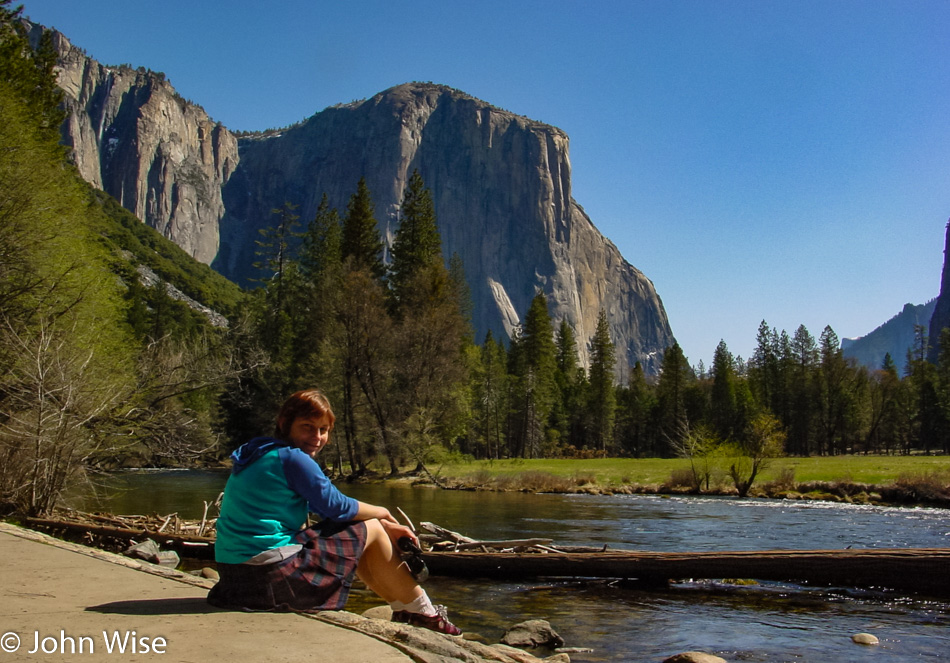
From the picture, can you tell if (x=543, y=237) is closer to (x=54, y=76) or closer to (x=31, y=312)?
(x=54, y=76)

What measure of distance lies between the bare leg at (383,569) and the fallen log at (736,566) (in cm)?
595

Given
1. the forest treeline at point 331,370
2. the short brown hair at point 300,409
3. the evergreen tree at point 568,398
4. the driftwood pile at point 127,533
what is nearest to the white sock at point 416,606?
the short brown hair at point 300,409

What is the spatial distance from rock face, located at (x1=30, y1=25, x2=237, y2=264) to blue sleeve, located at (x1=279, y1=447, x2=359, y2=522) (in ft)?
658

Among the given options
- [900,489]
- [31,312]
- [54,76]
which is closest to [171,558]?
[31,312]

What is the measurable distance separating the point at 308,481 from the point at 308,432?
38 centimetres

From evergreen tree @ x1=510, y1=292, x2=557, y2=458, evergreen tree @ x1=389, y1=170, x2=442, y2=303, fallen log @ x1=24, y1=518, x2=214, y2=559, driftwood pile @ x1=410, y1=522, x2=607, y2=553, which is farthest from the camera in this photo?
evergreen tree @ x1=510, y1=292, x2=557, y2=458

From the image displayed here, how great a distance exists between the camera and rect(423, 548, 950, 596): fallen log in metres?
9.10

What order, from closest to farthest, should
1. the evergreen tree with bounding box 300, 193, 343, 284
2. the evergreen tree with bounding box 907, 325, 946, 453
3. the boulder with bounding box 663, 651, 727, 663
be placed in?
1. the boulder with bounding box 663, 651, 727, 663
2. the evergreen tree with bounding box 300, 193, 343, 284
3. the evergreen tree with bounding box 907, 325, 946, 453

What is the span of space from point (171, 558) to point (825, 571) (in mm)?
9341

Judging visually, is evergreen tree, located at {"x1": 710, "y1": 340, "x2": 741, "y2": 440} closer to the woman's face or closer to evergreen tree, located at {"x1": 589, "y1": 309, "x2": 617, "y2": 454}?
evergreen tree, located at {"x1": 589, "y1": 309, "x2": 617, "y2": 454}

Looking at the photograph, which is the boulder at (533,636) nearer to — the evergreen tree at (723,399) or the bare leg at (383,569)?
the bare leg at (383,569)

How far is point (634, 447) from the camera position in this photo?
87562 millimetres

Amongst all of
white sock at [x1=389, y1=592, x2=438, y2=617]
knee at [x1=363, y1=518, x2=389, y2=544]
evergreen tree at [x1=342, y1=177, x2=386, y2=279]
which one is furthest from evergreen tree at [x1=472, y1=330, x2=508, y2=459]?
knee at [x1=363, y1=518, x2=389, y2=544]

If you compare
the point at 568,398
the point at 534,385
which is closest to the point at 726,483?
the point at 534,385
